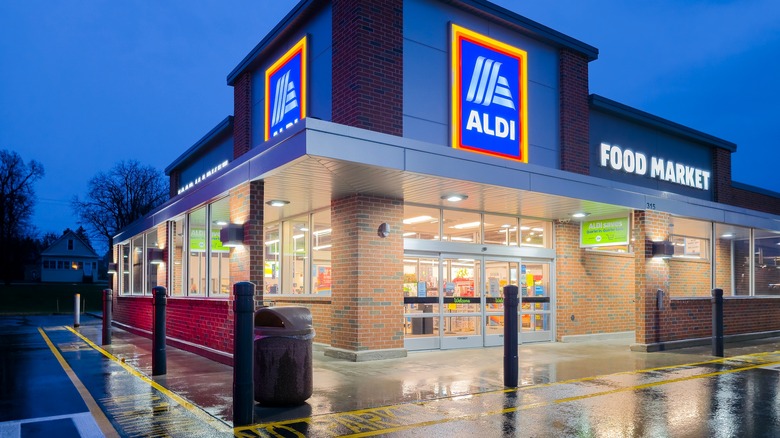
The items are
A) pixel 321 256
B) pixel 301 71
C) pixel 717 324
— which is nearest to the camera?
pixel 717 324

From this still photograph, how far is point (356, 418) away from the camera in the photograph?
696 cm

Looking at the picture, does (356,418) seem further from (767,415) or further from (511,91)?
(511,91)

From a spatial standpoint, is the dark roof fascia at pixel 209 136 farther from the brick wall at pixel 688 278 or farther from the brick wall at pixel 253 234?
the brick wall at pixel 688 278

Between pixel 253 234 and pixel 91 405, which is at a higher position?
pixel 253 234

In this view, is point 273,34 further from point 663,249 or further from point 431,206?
point 663,249

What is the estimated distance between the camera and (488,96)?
1448cm

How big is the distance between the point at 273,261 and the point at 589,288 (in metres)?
8.38

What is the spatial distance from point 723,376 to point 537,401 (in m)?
4.22

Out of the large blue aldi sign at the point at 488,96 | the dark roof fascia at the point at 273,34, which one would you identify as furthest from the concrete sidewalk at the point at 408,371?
the dark roof fascia at the point at 273,34

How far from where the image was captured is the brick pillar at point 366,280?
11.9 meters

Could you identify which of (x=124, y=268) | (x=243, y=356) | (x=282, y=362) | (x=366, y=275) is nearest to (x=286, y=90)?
(x=366, y=275)

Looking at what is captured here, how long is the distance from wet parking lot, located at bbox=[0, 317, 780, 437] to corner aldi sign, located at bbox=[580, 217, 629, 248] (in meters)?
3.08

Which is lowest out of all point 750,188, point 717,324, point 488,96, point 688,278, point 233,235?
point 717,324

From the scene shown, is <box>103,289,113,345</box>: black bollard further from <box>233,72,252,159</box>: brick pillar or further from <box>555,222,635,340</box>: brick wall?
<box>555,222,635,340</box>: brick wall
